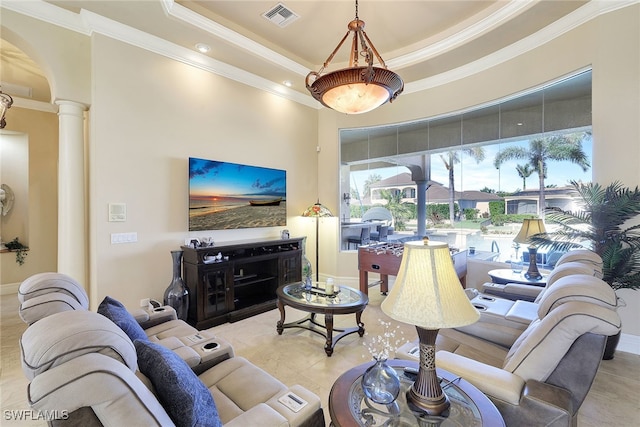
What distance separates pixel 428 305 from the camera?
1193 millimetres

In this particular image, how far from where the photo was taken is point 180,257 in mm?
3676

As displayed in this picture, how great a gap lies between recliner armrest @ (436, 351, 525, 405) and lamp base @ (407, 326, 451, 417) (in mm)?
311

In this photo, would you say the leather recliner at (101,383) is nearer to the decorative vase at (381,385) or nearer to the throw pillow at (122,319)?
the decorative vase at (381,385)

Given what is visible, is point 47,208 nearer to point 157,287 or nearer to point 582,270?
point 157,287

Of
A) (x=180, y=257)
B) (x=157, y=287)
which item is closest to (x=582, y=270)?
(x=180, y=257)

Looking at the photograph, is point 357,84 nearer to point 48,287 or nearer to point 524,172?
point 48,287

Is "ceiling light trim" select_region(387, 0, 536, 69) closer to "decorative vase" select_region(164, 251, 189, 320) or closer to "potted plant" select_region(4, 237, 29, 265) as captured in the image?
"decorative vase" select_region(164, 251, 189, 320)

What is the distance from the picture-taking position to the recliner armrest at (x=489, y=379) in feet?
4.64

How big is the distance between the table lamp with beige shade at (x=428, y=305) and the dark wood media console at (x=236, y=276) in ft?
9.83

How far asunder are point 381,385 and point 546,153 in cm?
416

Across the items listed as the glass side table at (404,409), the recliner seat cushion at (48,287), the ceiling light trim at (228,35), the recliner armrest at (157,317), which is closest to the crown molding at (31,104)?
the ceiling light trim at (228,35)

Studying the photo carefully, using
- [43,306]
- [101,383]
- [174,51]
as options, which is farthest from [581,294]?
[174,51]

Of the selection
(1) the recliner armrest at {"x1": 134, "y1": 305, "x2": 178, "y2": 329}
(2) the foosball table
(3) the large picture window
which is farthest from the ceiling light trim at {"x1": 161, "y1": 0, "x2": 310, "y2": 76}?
(1) the recliner armrest at {"x1": 134, "y1": 305, "x2": 178, "y2": 329}

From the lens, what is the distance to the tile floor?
2205 millimetres
